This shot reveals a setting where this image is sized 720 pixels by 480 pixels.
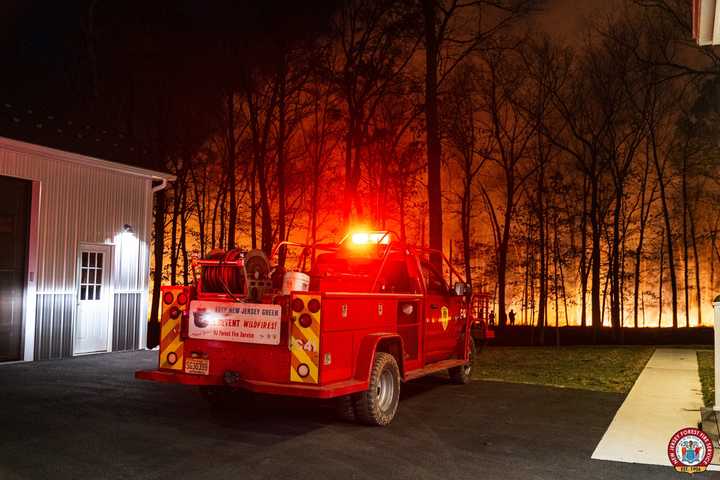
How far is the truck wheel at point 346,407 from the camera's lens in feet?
25.5

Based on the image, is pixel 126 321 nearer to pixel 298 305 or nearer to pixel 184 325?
pixel 184 325

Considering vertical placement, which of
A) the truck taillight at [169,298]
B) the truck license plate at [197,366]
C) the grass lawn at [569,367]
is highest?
the truck taillight at [169,298]

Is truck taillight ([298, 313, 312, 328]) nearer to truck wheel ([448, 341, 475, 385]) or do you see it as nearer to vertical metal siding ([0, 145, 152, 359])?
truck wheel ([448, 341, 475, 385])

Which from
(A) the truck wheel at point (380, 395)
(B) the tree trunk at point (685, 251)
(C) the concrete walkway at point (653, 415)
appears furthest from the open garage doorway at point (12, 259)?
(B) the tree trunk at point (685, 251)

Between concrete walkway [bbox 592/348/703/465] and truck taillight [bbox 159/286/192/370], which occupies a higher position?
truck taillight [bbox 159/286/192/370]

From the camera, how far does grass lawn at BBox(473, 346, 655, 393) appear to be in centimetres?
1143

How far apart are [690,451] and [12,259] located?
11777 mm

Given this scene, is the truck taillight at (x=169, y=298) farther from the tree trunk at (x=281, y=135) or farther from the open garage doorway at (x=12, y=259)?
the tree trunk at (x=281, y=135)

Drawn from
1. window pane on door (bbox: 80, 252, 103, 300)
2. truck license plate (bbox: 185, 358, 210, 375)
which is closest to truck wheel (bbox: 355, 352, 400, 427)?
truck license plate (bbox: 185, 358, 210, 375)

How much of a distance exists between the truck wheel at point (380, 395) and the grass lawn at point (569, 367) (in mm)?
4175

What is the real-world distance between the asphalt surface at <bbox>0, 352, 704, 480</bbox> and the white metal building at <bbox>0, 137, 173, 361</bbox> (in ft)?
10.0

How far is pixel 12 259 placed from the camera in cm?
1298

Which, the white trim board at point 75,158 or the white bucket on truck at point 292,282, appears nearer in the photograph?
the white bucket on truck at point 292,282

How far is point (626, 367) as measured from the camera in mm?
13570
